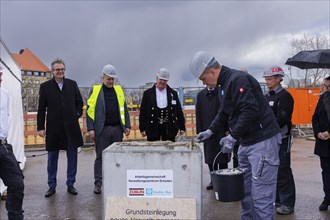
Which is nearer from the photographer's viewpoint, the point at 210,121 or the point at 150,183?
the point at 150,183

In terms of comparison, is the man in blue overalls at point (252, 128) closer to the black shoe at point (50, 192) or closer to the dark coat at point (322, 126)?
the dark coat at point (322, 126)

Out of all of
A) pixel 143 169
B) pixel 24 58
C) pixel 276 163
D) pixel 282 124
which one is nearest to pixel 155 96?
pixel 282 124

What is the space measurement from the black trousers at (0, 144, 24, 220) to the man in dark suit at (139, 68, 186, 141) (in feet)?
8.24

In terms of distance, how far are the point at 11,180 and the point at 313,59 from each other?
14.1 ft

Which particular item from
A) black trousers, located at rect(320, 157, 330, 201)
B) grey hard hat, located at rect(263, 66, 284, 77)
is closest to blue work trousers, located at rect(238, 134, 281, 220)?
grey hard hat, located at rect(263, 66, 284, 77)

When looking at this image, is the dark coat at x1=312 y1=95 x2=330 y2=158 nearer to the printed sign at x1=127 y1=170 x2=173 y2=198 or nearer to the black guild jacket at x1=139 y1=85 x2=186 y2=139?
the black guild jacket at x1=139 y1=85 x2=186 y2=139

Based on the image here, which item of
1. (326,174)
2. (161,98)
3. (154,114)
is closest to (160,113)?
(154,114)

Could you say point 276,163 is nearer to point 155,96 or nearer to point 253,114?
point 253,114

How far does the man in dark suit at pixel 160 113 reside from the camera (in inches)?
237

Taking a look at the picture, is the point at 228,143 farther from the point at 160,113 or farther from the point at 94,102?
the point at 94,102

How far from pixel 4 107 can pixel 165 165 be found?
2.16m

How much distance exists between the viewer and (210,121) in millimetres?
5965

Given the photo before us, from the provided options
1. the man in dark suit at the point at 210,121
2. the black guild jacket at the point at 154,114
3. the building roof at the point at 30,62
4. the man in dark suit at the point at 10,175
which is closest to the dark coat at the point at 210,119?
the man in dark suit at the point at 210,121

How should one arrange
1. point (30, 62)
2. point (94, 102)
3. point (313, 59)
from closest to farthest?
Result: point (313, 59) < point (94, 102) < point (30, 62)
